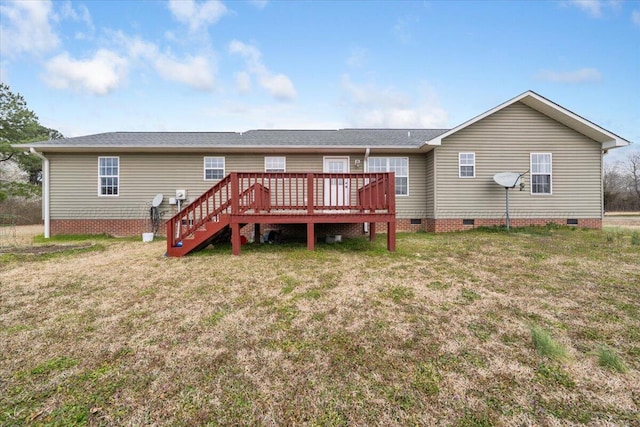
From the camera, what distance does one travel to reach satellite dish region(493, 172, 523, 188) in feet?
29.9

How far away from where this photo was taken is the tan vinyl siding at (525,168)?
31.2 feet

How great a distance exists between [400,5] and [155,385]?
1331 cm

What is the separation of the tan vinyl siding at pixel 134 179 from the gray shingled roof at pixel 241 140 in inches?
19.0

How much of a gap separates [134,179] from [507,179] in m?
12.7

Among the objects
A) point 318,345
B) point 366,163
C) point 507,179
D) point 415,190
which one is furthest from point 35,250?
point 507,179

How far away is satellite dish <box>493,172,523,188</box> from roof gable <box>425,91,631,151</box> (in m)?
2.02

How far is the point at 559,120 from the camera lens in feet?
31.0

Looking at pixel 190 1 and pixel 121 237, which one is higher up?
pixel 190 1

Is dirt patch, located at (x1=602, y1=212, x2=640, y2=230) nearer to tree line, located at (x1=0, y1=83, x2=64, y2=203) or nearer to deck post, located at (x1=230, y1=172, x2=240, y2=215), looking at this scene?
deck post, located at (x1=230, y1=172, x2=240, y2=215)

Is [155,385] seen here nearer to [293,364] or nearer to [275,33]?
[293,364]

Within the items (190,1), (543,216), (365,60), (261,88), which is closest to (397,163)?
(543,216)

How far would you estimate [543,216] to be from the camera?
959 cm

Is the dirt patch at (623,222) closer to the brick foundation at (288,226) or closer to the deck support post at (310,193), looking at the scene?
the brick foundation at (288,226)

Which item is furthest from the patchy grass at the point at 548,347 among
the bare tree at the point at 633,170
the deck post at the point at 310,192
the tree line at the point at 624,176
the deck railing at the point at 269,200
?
the bare tree at the point at 633,170
